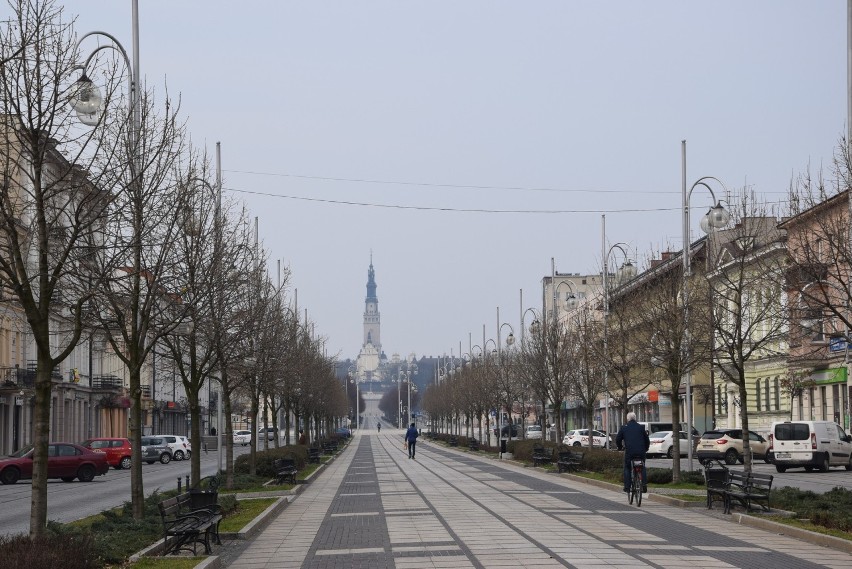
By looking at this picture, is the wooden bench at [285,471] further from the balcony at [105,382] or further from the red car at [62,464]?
the balcony at [105,382]

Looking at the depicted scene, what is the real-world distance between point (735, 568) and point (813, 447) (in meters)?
33.8

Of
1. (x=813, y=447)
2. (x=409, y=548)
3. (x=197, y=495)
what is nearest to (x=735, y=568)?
(x=409, y=548)

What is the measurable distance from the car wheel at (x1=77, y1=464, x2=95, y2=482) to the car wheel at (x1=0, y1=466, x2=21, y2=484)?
268cm

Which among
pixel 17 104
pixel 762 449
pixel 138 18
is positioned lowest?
pixel 762 449

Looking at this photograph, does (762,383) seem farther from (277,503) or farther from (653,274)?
(277,503)

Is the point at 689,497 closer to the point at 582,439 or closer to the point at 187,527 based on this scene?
the point at 187,527

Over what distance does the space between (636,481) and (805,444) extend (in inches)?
894

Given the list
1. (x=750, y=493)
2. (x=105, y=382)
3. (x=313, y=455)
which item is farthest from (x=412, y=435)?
(x=750, y=493)

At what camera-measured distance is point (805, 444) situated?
1896 inches

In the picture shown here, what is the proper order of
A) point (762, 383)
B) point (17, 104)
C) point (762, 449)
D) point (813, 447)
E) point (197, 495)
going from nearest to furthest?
point (17, 104)
point (197, 495)
point (813, 447)
point (762, 449)
point (762, 383)

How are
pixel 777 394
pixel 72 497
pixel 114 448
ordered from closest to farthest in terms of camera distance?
pixel 72 497 < pixel 114 448 < pixel 777 394

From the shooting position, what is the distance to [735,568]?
15.9m

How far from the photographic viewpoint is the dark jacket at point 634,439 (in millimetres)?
27719

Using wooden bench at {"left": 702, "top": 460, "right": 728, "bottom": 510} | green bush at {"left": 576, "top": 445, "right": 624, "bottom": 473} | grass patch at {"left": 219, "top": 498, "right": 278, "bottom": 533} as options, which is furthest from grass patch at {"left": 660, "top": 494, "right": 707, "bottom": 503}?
green bush at {"left": 576, "top": 445, "right": 624, "bottom": 473}
